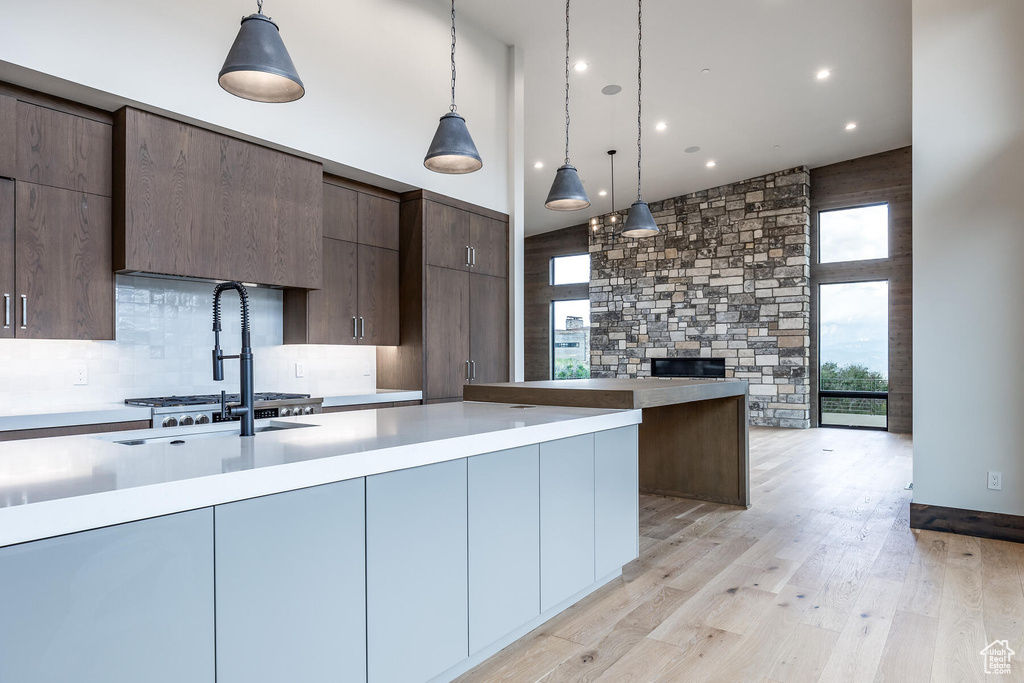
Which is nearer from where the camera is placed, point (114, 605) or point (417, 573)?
point (114, 605)

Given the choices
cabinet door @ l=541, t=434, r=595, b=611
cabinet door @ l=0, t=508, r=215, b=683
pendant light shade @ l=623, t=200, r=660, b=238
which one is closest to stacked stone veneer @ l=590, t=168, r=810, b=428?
pendant light shade @ l=623, t=200, r=660, b=238

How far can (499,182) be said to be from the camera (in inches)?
214

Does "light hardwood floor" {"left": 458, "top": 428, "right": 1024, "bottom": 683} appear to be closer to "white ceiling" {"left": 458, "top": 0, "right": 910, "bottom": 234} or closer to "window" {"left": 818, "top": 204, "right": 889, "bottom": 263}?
"white ceiling" {"left": 458, "top": 0, "right": 910, "bottom": 234}

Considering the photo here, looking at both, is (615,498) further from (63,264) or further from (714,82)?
(714,82)

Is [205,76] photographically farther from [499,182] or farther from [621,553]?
[621,553]

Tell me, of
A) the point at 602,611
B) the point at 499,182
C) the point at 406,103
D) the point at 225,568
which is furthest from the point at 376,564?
the point at 499,182

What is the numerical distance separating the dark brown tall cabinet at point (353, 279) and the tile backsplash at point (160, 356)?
8.8 inches

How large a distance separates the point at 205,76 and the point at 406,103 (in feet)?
5.23

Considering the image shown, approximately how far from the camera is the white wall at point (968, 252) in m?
3.38

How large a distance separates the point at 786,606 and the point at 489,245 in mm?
3610

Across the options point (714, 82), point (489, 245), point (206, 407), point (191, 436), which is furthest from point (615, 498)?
point (714, 82)

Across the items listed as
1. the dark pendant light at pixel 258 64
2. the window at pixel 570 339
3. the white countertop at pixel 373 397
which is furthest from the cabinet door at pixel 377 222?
the window at pixel 570 339

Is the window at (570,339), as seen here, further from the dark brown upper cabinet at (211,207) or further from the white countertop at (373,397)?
the dark brown upper cabinet at (211,207)

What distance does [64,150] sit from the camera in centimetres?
296
